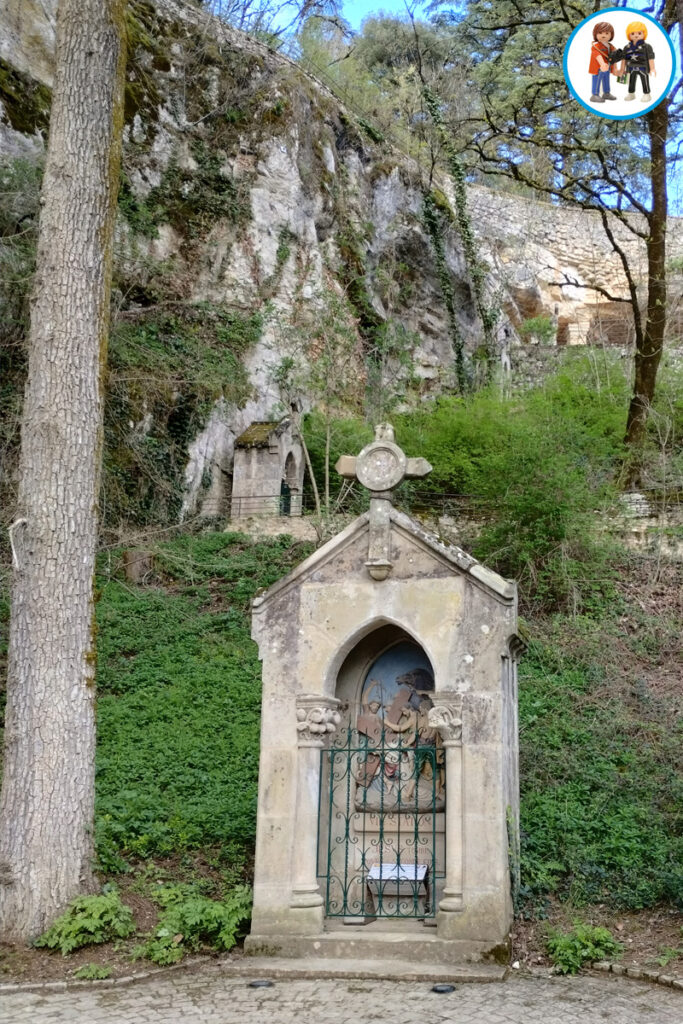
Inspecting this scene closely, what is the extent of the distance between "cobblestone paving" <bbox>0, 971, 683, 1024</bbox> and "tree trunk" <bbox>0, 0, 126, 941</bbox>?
124 centimetres

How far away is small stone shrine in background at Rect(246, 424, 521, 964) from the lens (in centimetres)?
695

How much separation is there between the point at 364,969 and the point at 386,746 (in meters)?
1.88

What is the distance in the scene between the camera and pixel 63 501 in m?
7.93

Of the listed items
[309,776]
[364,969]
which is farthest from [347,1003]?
[309,776]

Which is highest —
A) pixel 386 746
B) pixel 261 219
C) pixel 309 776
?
pixel 261 219

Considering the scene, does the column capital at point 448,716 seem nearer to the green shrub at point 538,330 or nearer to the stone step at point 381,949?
the stone step at point 381,949

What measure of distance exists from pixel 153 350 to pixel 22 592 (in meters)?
11.2

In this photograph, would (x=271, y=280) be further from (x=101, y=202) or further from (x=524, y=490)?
(x=101, y=202)

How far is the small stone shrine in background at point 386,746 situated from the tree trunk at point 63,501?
56.1 inches

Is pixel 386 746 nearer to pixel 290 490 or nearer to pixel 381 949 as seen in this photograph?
pixel 381 949

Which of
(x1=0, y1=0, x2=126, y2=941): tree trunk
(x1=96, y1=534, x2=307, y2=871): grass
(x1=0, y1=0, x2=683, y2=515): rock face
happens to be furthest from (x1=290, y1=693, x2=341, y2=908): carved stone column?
(x1=0, y1=0, x2=683, y2=515): rock face

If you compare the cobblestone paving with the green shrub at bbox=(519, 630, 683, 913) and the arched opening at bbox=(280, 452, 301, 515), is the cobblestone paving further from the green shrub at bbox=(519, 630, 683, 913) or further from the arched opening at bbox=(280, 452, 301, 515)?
the arched opening at bbox=(280, 452, 301, 515)

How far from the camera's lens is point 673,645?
11664mm

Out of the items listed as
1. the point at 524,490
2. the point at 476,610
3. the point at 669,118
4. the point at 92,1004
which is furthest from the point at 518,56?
the point at 92,1004
